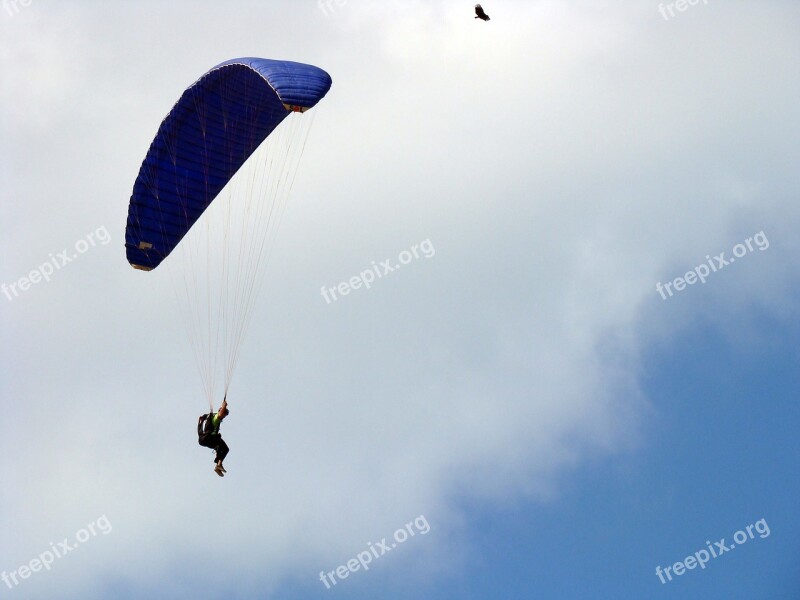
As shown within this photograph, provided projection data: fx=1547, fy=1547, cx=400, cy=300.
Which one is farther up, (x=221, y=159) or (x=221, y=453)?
(x=221, y=159)

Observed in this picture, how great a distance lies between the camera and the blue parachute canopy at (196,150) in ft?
119

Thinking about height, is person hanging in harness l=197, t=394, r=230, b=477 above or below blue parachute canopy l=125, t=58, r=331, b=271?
below

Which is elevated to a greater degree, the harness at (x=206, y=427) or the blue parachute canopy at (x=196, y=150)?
the blue parachute canopy at (x=196, y=150)

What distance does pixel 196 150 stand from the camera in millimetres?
37719

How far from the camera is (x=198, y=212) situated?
128 ft

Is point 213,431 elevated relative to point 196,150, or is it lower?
lower

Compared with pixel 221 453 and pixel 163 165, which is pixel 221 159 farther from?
pixel 221 453

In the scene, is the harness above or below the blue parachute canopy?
below

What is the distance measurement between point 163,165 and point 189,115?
4.69 ft

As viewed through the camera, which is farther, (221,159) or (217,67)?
(221,159)

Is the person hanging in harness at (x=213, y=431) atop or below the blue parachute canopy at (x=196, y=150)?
below

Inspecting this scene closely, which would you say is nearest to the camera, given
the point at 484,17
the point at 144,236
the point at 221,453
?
the point at 484,17

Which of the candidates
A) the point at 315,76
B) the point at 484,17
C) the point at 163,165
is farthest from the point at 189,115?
the point at 484,17

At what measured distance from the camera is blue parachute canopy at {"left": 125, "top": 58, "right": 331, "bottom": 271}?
119ft
